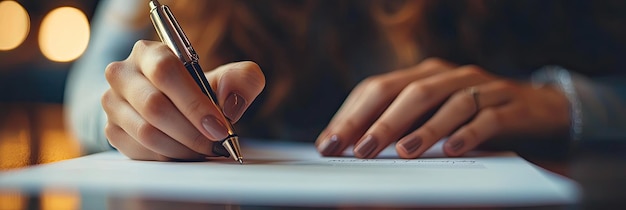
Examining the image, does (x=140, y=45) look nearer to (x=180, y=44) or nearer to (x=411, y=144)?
(x=180, y=44)

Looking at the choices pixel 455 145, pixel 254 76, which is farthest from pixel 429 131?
pixel 254 76

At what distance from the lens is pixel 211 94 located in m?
0.34

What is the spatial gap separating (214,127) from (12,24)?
69 centimetres

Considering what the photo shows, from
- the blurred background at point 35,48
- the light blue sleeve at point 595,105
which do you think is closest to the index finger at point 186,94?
the light blue sleeve at point 595,105

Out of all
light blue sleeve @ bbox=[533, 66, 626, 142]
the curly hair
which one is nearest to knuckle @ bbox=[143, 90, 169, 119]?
the curly hair

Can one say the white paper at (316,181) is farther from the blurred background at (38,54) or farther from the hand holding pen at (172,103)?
the blurred background at (38,54)

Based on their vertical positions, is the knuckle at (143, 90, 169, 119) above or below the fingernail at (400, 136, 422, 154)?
above

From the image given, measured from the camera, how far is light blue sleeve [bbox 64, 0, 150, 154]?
462 mm

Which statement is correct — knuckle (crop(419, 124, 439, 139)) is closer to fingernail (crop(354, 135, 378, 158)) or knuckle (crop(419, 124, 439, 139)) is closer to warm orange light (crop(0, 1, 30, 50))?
fingernail (crop(354, 135, 378, 158))

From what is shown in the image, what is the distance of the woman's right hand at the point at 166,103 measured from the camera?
1.08 ft

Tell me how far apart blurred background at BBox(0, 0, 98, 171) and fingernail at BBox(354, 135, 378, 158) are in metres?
0.32

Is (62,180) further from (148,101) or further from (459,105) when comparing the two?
(459,105)

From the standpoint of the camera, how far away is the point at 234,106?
1.14 feet

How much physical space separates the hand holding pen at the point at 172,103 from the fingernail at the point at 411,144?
93mm
